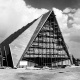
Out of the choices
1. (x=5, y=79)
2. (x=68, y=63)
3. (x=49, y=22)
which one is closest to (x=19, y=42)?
(x=49, y=22)

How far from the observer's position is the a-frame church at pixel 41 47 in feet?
195

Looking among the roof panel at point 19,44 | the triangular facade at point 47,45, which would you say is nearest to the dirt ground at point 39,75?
the roof panel at point 19,44

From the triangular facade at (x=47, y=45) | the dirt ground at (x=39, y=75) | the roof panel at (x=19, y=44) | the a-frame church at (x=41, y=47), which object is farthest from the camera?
the triangular facade at (x=47, y=45)

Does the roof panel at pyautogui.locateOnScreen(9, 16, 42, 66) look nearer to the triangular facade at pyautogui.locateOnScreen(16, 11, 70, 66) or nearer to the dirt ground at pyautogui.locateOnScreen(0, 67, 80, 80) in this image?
the triangular facade at pyautogui.locateOnScreen(16, 11, 70, 66)

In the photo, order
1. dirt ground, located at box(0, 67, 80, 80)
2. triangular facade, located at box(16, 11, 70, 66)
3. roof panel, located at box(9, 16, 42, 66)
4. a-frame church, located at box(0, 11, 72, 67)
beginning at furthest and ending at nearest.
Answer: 1. triangular facade, located at box(16, 11, 70, 66)
2. a-frame church, located at box(0, 11, 72, 67)
3. roof panel, located at box(9, 16, 42, 66)
4. dirt ground, located at box(0, 67, 80, 80)

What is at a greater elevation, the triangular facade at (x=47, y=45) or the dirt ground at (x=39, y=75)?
the triangular facade at (x=47, y=45)

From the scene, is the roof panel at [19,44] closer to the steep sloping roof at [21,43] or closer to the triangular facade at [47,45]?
the steep sloping roof at [21,43]

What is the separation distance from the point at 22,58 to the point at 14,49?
4259mm

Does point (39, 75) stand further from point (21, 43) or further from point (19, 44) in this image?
point (21, 43)

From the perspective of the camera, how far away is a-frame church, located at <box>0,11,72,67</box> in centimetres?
5931

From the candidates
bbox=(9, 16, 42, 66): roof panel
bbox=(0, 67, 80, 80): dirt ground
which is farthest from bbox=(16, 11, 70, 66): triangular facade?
bbox=(0, 67, 80, 80): dirt ground

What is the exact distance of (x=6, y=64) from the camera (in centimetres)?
6538

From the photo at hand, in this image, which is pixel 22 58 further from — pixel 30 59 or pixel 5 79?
pixel 5 79

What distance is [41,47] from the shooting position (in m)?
62.0
